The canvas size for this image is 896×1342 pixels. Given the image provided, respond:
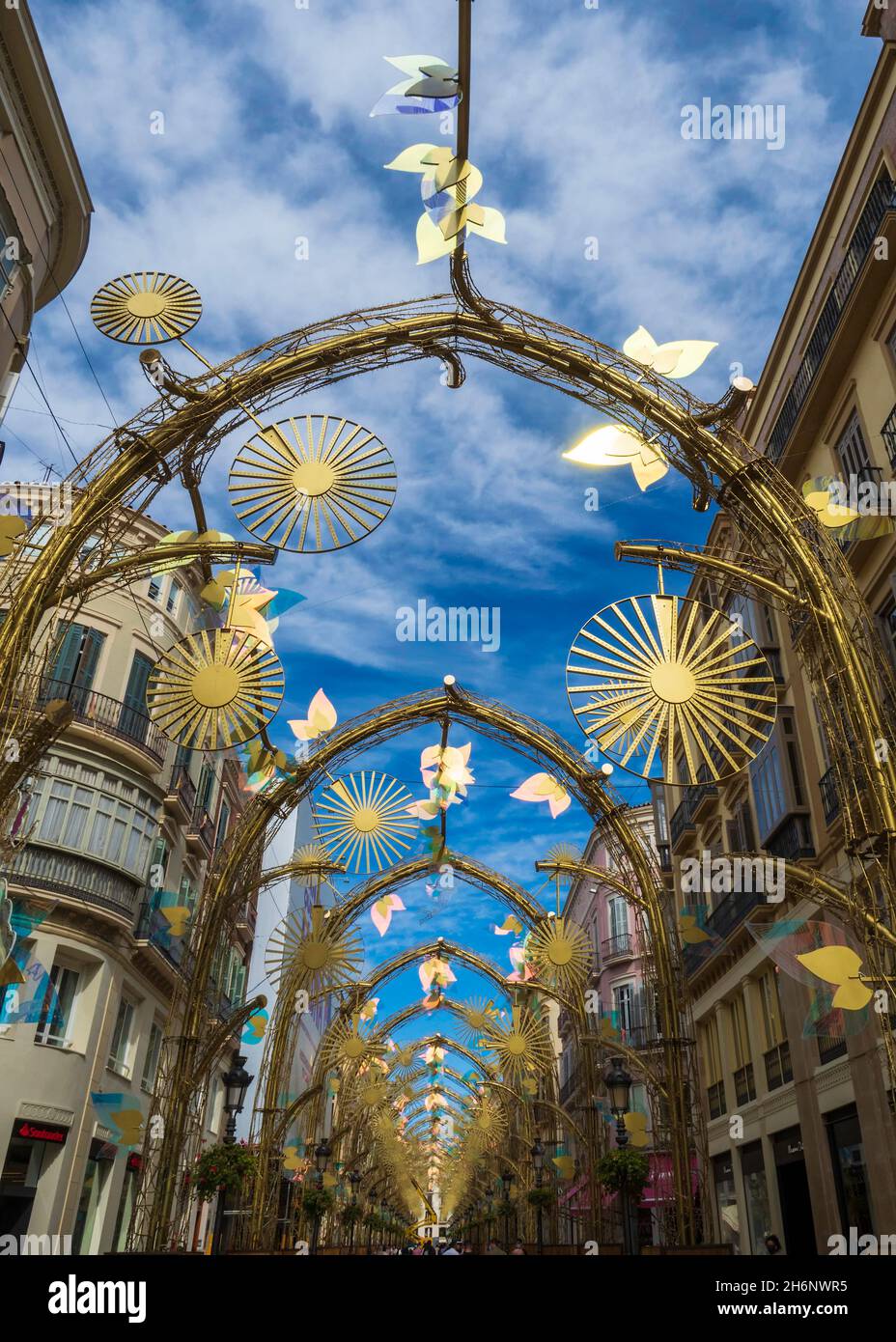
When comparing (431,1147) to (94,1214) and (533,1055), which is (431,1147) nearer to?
(533,1055)

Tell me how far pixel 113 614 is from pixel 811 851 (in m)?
19.4

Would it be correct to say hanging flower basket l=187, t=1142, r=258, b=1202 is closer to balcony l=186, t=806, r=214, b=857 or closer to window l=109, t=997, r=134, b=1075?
window l=109, t=997, r=134, b=1075

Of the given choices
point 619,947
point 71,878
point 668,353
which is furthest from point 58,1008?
point 619,947

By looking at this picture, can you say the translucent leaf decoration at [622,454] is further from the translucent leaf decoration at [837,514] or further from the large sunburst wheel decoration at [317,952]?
the large sunburst wheel decoration at [317,952]

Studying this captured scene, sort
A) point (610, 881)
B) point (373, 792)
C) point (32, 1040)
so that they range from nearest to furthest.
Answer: point (32, 1040), point (610, 881), point (373, 792)

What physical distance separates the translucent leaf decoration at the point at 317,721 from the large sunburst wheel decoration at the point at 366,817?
321cm

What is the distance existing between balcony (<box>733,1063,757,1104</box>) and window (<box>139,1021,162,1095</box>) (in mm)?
16199

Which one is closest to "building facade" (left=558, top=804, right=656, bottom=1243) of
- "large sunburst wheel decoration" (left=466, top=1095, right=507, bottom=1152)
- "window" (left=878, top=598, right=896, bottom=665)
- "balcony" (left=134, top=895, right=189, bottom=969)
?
"large sunburst wheel decoration" (left=466, top=1095, right=507, bottom=1152)

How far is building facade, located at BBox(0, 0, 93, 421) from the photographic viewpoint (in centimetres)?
1275

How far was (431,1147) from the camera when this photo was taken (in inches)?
3342

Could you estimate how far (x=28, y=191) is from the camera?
14.0 meters

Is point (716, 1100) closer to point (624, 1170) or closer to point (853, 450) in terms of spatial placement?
point (624, 1170)

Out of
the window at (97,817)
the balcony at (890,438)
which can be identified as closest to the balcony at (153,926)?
the window at (97,817)
